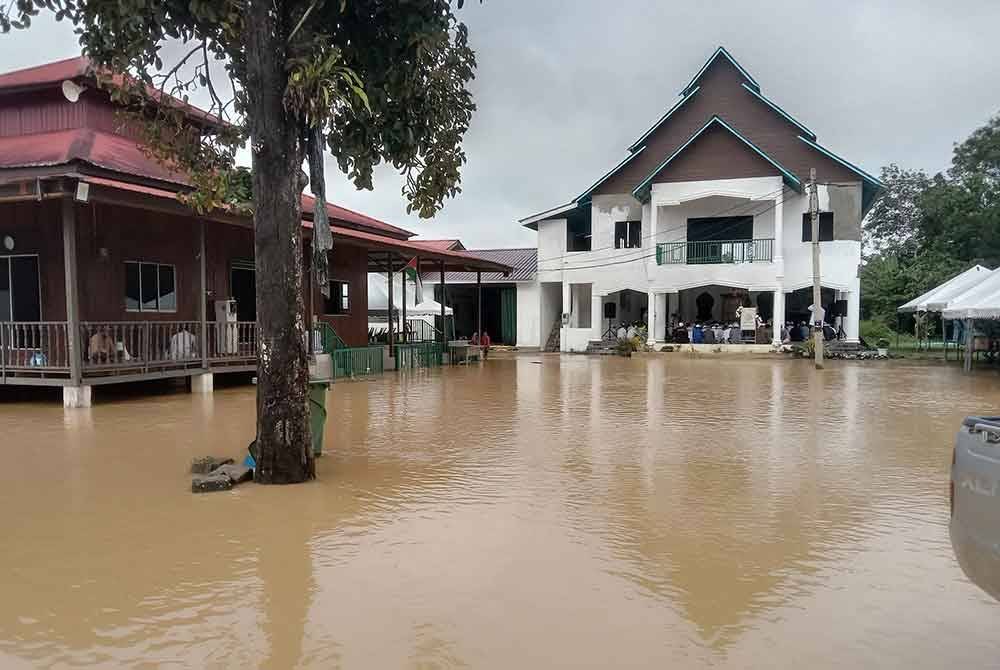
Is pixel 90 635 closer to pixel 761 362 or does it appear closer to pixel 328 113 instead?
pixel 328 113

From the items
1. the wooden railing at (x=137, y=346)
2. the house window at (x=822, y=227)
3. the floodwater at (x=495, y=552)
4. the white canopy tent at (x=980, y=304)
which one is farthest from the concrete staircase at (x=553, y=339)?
the floodwater at (x=495, y=552)

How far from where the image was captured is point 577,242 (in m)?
31.9

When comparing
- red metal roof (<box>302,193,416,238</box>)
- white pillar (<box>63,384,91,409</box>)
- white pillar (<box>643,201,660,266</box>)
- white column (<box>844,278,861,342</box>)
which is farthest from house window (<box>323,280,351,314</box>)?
white column (<box>844,278,861,342</box>)

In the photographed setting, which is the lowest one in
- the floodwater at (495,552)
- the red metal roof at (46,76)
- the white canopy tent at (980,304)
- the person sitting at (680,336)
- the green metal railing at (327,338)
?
the floodwater at (495,552)

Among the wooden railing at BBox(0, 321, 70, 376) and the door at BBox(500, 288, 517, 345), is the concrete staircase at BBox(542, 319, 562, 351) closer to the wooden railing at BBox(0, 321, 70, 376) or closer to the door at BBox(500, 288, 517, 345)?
the door at BBox(500, 288, 517, 345)

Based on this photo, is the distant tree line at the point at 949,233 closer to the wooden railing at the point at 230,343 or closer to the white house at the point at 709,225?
the white house at the point at 709,225

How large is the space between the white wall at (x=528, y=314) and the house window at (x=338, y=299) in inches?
529

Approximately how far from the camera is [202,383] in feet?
45.4

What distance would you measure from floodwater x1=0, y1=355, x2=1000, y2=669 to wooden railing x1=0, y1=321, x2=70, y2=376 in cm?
221

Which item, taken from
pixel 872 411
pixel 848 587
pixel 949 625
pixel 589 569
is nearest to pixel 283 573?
pixel 589 569

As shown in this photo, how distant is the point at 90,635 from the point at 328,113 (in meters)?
4.22

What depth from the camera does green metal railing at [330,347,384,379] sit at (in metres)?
16.9

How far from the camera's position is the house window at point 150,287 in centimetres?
1397

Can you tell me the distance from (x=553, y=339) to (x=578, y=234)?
4820 mm
